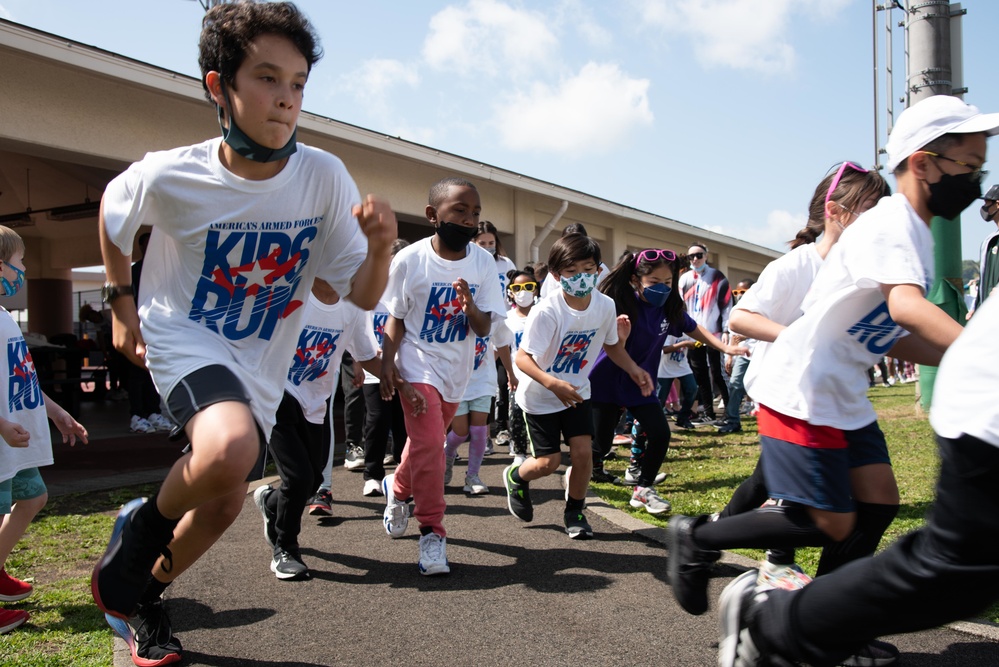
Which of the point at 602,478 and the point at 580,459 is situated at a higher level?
the point at 580,459

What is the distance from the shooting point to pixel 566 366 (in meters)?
5.61

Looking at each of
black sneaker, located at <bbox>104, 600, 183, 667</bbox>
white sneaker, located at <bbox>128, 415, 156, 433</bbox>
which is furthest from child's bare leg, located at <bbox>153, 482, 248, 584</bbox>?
white sneaker, located at <bbox>128, 415, 156, 433</bbox>

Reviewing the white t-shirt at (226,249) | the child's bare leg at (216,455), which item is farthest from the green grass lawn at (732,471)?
the child's bare leg at (216,455)

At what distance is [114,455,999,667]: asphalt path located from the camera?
10.9 ft

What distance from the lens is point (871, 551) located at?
127 inches

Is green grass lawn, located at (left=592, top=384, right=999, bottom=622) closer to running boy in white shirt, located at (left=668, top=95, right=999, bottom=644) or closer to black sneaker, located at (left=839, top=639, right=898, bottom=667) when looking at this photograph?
black sneaker, located at (left=839, top=639, right=898, bottom=667)

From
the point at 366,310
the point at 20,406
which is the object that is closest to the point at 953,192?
the point at 366,310

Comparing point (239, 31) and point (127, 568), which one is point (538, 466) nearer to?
point (127, 568)

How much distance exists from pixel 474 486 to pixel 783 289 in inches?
151

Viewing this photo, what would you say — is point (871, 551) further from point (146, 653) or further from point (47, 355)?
point (47, 355)

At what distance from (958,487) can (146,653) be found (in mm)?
2986

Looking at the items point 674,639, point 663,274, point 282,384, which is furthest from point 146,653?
point 663,274

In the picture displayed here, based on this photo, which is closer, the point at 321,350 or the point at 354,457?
the point at 321,350

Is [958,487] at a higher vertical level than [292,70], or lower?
lower
